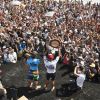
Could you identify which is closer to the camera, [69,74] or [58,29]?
[69,74]

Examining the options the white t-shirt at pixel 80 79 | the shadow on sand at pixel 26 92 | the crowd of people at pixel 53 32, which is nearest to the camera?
the shadow on sand at pixel 26 92

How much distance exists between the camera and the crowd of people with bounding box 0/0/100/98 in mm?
21297

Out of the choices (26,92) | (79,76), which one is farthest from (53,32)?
(26,92)

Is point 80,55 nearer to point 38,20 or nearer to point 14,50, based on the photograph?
point 14,50

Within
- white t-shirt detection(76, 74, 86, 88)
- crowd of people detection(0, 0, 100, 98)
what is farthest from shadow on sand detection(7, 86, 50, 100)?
A: crowd of people detection(0, 0, 100, 98)

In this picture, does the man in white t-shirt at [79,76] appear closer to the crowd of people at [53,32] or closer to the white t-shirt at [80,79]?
the white t-shirt at [80,79]

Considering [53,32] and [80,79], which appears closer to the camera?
[80,79]

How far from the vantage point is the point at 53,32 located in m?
25.1

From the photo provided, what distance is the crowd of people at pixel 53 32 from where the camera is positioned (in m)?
21.3

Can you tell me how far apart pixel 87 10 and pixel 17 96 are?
57.6ft

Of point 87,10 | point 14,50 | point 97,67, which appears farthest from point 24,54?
point 87,10

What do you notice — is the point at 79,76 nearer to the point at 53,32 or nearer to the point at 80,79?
the point at 80,79

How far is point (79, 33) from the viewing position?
25516mm

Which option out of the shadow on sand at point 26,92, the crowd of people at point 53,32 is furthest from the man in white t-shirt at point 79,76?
the shadow on sand at point 26,92
